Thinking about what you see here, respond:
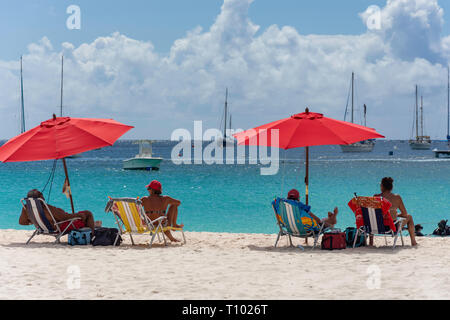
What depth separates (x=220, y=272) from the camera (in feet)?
20.5

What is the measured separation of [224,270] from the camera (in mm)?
6348

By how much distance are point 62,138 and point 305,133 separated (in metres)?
3.65

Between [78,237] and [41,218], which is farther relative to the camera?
[78,237]

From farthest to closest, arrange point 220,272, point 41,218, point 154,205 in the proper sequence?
point 154,205, point 41,218, point 220,272

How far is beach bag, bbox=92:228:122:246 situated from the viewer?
8.29 m

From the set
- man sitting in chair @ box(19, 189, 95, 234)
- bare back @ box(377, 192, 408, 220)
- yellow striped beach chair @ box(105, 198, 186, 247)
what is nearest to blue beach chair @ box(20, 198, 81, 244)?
man sitting in chair @ box(19, 189, 95, 234)

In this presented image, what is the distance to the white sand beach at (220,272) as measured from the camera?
5219mm

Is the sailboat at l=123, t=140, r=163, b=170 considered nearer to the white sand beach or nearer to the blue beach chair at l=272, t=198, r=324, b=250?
the white sand beach

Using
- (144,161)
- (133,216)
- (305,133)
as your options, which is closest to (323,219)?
(305,133)

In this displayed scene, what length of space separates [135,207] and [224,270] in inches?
83.2

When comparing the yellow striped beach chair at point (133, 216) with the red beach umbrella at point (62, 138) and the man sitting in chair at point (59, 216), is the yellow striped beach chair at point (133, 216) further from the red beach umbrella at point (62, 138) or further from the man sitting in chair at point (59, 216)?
the red beach umbrella at point (62, 138)

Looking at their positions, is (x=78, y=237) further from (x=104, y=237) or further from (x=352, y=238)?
(x=352, y=238)

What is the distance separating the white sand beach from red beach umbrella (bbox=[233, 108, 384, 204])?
158 centimetres
